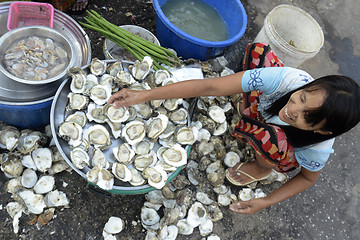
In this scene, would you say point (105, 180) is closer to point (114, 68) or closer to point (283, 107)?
point (114, 68)

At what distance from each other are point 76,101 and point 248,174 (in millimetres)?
1547

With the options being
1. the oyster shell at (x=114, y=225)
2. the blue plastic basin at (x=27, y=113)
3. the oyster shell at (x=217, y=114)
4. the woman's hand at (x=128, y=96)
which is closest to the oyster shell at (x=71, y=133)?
the blue plastic basin at (x=27, y=113)

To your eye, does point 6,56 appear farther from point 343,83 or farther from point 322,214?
point 322,214

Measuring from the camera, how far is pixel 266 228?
2428 mm

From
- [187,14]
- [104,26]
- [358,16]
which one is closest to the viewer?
[104,26]

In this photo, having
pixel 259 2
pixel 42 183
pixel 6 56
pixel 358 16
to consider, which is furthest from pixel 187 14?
pixel 358 16

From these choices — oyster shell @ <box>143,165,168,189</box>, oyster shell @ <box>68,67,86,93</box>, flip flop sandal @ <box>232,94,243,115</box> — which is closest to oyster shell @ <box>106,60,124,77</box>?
oyster shell @ <box>68,67,86,93</box>

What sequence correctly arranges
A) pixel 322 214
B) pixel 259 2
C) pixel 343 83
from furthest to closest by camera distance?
pixel 259 2
pixel 322 214
pixel 343 83

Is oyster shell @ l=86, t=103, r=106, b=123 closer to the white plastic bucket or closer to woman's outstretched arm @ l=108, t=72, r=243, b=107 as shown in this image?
woman's outstretched arm @ l=108, t=72, r=243, b=107

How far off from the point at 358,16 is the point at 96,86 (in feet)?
12.3

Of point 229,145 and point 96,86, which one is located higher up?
point 96,86

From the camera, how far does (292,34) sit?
2.99 m

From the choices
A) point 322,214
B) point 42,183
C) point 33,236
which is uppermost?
point 42,183

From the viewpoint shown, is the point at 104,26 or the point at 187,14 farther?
the point at 187,14
